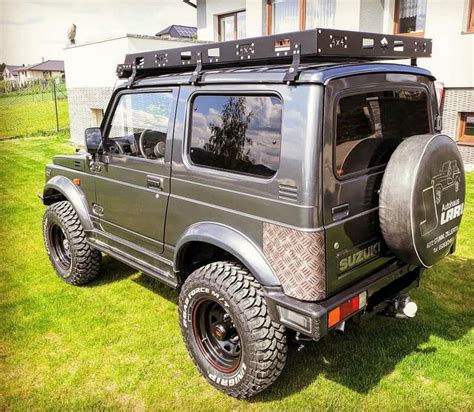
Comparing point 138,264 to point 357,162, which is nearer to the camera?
point 357,162

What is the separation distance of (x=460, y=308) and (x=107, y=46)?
430 inches

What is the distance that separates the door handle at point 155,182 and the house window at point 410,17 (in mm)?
8832

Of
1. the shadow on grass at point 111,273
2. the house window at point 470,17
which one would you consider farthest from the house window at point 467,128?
the shadow on grass at point 111,273

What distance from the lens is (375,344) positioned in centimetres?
350

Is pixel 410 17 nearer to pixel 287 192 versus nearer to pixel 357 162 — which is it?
pixel 357 162

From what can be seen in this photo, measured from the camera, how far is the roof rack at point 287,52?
2.52 metres

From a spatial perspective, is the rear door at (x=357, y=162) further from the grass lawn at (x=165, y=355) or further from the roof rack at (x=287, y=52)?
the grass lawn at (x=165, y=355)

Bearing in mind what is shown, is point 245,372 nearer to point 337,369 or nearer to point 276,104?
point 337,369

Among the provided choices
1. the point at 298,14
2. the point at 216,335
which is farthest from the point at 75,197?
the point at 298,14

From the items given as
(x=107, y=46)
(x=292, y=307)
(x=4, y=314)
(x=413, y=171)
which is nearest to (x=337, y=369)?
(x=292, y=307)

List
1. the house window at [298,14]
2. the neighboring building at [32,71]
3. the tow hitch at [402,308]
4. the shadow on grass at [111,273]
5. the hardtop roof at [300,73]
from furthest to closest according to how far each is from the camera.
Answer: the house window at [298,14] < the shadow on grass at [111,273] < the tow hitch at [402,308] < the hardtop roof at [300,73] < the neighboring building at [32,71]

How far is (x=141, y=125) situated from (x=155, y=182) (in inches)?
23.7

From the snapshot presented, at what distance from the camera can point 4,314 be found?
4059 mm

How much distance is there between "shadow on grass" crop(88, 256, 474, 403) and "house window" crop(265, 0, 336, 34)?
8.49m
